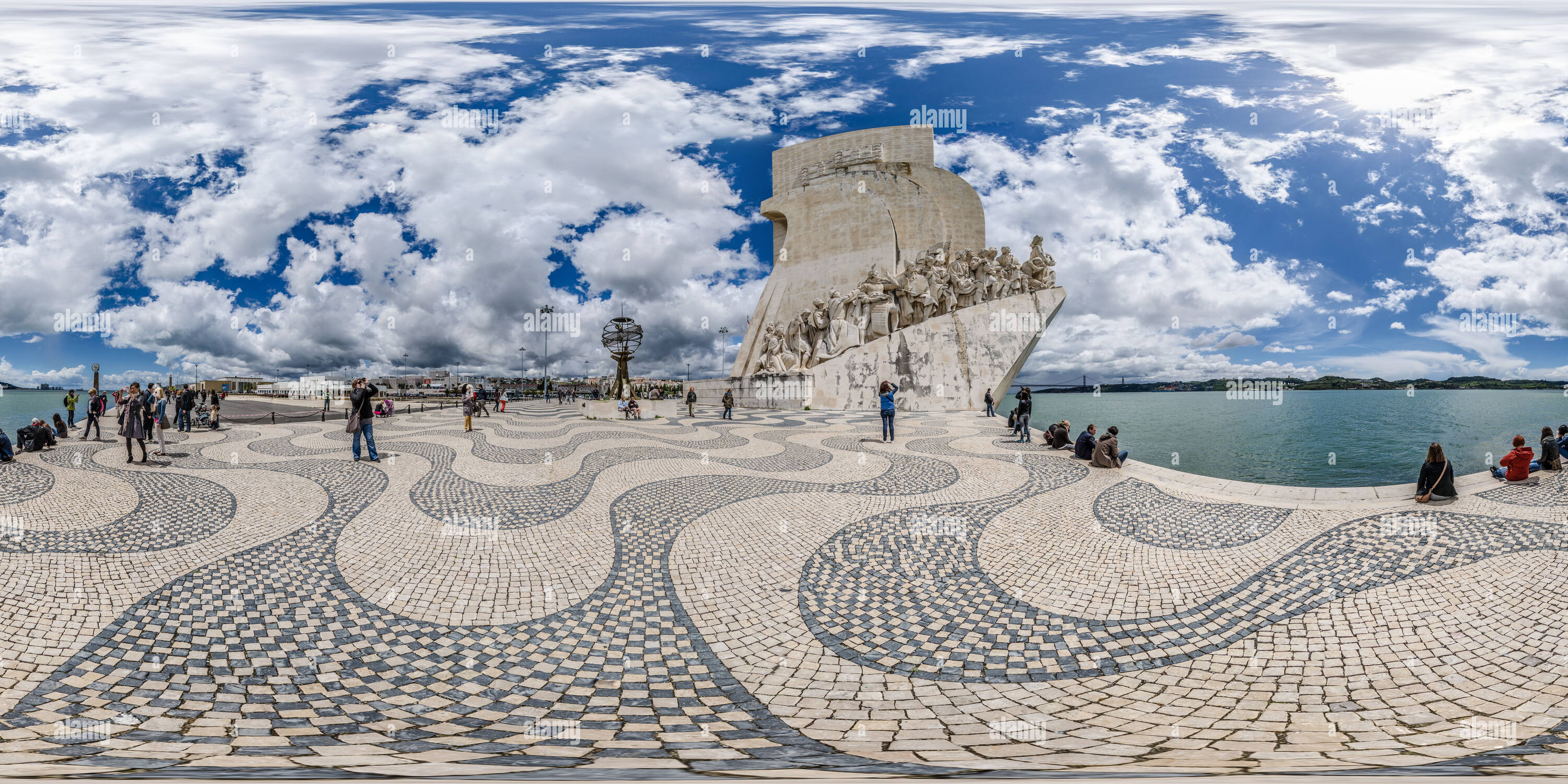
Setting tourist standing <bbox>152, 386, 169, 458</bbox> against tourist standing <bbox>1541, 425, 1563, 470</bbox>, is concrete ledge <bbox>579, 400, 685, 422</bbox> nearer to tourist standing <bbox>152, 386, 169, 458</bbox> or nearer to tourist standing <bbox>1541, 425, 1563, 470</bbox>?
tourist standing <bbox>152, 386, 169, 458</bbox>

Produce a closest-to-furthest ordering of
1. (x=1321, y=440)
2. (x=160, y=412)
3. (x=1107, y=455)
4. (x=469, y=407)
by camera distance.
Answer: (x=1107, y=455)
(x=160, y=412)
(x=469, y=407)
(x=1321, y=440)

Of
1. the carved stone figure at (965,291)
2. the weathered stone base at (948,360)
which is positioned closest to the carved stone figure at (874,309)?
the weathered stone base at (948,360)

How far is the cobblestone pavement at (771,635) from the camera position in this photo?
8.23 feet

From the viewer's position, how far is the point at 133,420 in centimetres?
917

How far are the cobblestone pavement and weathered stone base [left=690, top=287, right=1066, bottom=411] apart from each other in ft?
68.7

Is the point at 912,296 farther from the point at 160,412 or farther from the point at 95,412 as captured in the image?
the point at 95,412

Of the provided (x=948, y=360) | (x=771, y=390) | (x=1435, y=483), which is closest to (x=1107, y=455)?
(x=1435, y=483)

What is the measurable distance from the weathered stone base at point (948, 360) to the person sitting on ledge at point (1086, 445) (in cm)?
1702

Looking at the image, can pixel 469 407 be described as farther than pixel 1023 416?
Yes

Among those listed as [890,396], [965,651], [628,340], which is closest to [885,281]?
[628,340]

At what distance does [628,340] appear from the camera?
2167 cm

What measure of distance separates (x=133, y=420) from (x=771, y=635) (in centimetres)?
1159

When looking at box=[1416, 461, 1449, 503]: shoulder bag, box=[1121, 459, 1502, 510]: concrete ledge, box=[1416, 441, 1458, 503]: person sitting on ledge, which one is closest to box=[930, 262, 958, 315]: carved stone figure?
box=[1121, 459, 1502, 510]: concrete ledge

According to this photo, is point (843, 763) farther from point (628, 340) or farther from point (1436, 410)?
point (1436, 410)
